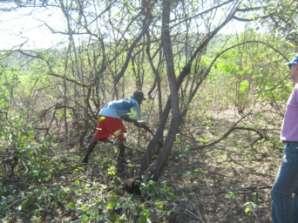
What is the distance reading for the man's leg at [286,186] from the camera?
4.07 m

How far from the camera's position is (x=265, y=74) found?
6.90m

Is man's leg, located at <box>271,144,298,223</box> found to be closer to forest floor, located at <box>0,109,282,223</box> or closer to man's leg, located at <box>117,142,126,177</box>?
forest floor, located at <box>0,109,282,223</box>

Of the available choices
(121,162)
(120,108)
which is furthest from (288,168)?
(120,108)

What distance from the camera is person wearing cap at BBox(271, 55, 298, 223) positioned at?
4.08 m

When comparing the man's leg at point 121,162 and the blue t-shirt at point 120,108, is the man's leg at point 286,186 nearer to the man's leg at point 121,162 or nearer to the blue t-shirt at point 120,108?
the man's leg at point 121,162

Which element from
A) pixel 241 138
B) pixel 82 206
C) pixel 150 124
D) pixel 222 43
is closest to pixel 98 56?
pixel 150 124

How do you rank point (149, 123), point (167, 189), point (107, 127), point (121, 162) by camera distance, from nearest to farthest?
1. point (167, 189)
2. point (121, 162)
3. point (107, 127)
4. point (149, 123)

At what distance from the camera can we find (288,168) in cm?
408

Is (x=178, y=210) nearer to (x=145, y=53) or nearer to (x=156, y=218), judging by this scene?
(x=156, y=218)

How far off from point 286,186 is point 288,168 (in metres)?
0.15

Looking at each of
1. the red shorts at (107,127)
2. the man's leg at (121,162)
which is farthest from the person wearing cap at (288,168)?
the red shorts at (107,127)

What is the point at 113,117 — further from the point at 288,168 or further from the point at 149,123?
the point at 288,168

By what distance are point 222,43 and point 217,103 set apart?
15.0ft

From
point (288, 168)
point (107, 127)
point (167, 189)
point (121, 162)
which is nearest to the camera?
point (288, 168)
